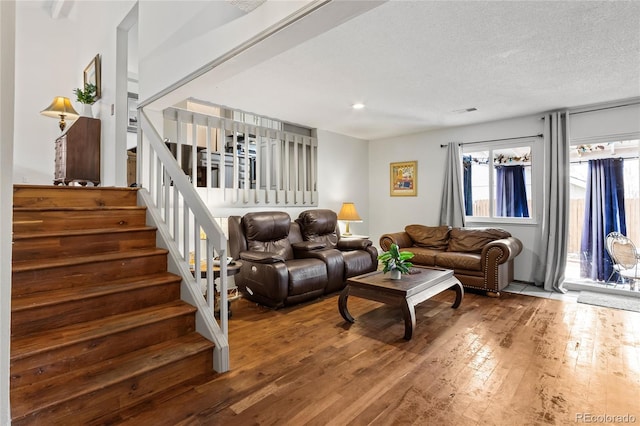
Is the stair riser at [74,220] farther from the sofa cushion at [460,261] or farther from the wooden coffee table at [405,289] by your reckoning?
the sofa cushion at [460,261]

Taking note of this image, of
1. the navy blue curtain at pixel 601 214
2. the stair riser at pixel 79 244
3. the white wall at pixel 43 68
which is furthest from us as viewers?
the white wall at pixel 43 68

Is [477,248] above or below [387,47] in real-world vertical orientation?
below

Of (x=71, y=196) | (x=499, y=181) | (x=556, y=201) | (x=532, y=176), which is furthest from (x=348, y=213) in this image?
(x=71, y=196)

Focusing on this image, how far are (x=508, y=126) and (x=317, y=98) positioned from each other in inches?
119

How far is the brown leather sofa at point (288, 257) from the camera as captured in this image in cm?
354

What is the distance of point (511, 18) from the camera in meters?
2.30

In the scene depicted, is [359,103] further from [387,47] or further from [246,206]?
[246,206]

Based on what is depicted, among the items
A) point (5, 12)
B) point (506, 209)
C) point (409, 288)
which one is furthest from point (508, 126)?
point (5, 12)

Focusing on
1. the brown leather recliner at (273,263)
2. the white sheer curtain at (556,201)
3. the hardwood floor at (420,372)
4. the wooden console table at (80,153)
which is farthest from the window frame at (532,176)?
the wooden console table at (80,153)

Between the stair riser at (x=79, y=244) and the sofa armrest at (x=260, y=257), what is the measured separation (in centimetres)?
115

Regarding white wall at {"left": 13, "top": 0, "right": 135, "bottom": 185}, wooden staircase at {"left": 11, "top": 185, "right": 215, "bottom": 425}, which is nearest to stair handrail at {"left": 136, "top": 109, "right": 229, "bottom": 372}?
wooden staircase at {"left": 11, "top": 185, "right": 215, "bottom": 425}

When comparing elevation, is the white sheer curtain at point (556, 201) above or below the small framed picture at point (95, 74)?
below

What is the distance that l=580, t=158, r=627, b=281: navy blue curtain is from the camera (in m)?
4.32

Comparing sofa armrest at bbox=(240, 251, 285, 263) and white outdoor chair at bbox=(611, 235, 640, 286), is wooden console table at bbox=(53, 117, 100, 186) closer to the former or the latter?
sofa armrest at bbox=(240, 251, 285, 263)
